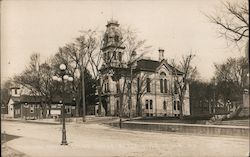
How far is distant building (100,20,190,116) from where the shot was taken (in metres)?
13.6

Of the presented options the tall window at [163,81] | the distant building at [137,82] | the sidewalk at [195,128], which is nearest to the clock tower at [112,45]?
the distant building at [137,82]

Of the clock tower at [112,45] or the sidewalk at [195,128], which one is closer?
the sidewalk at [195,128]

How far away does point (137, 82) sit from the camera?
74.4ft

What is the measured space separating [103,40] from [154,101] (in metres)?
13.1

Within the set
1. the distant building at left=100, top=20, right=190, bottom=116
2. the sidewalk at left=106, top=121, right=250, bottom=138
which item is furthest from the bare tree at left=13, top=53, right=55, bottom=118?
the sidewalk at left=106, top=121, right=250, bottom=138

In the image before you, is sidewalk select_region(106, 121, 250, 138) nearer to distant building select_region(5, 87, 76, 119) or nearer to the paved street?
the paved street

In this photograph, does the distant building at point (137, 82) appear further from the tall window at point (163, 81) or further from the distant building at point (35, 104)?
the distant building at point (35, 104)

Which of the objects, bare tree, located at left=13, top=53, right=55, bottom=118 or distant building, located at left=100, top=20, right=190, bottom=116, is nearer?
bare tree, located at left=13, top=53, right=55, bottom=118

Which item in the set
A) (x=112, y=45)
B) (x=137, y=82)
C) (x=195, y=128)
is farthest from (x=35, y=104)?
(x=195, y=128)

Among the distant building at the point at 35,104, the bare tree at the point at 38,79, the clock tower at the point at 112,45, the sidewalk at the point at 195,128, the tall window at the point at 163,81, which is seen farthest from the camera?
the tall window at the point at 163,81

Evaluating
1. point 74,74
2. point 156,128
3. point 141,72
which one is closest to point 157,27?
point 74,74

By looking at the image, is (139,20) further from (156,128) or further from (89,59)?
(156,128)

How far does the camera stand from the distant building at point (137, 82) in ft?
44.6

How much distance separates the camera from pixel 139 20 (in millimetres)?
8570
